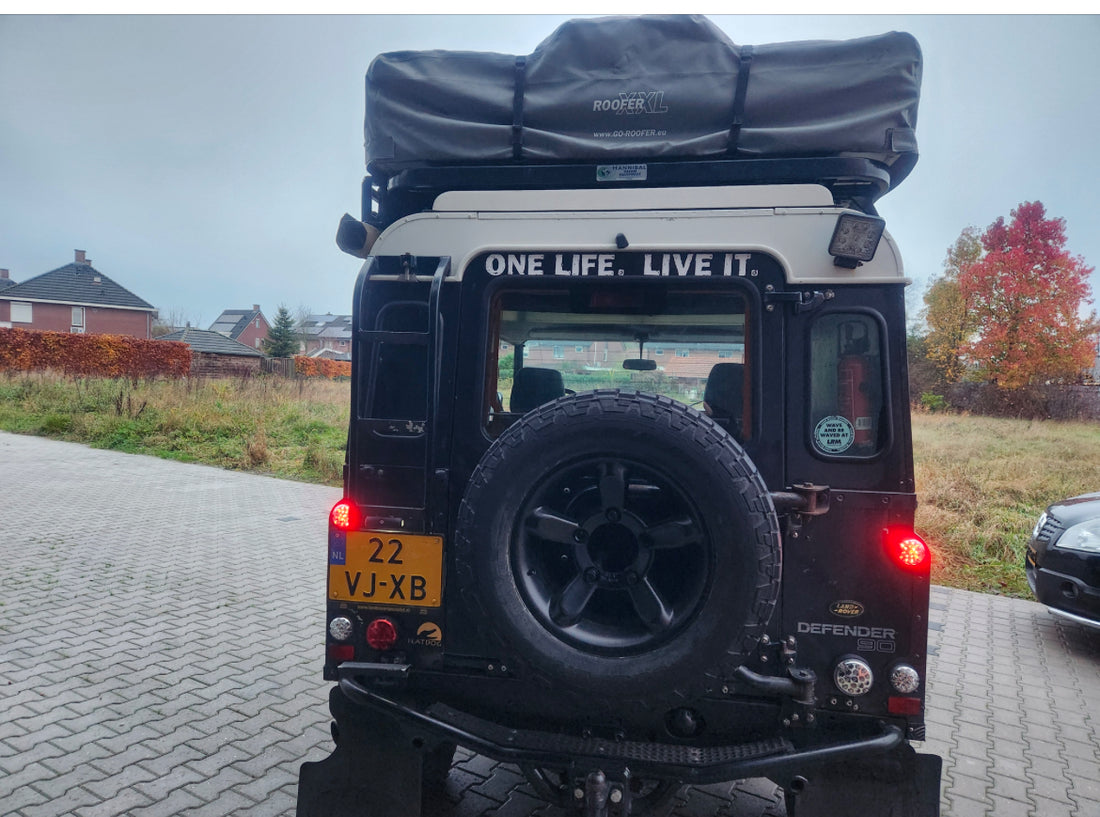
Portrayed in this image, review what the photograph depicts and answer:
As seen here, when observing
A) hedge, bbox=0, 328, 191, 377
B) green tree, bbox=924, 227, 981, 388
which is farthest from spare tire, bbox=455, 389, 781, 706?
green tree, bbox=924, 227, 981, 388

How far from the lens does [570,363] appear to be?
9.86 feet

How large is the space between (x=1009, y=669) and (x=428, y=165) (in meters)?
5.35

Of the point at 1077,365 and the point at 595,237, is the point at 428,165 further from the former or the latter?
the point at 1077,365

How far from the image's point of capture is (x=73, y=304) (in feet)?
161

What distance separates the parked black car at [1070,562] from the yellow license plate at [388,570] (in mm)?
5080

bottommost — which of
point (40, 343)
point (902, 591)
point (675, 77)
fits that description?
point (902, 591)

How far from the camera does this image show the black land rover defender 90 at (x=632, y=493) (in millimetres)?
2213

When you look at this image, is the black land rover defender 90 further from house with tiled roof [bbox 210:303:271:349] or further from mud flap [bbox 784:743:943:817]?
house with tiled roof [bbox 210:303:271:349]

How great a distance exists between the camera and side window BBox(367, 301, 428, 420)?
110 inches

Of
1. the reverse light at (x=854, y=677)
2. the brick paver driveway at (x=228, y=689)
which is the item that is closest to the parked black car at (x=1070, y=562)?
the brick paver driveway at (x=228, y=689)

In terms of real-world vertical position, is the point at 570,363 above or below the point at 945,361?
below

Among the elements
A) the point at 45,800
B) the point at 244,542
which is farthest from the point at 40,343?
the point at 45,800

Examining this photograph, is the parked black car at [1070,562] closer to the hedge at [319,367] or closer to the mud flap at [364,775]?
the mud flap at [364,775]

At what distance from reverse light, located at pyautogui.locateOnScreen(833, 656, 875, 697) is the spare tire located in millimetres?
562
